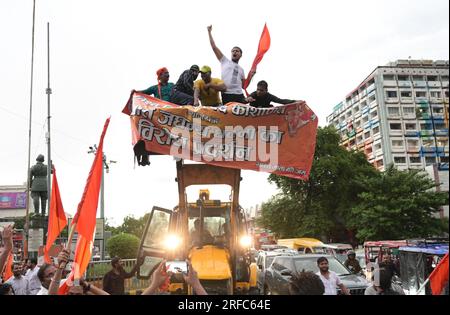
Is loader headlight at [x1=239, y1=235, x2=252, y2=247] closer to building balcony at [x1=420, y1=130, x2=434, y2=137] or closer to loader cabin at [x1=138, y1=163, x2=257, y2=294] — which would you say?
loader cabin at [x1=138, y1=163, x2=257, y2=294]

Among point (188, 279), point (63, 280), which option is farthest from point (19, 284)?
point (188, 279)

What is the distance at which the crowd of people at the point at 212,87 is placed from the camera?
7.37 meters

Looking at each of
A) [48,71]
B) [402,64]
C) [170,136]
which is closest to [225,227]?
[170,136]

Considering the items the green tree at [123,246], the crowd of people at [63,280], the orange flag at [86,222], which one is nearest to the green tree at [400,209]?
the green tree at [123,246]

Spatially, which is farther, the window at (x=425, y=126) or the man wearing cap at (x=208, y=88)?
the window at (x=425, y=126)

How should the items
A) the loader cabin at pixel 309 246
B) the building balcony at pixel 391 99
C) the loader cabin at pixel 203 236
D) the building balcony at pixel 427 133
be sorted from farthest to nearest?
the building balcony at pixel 391 99 < the building balcony at pixel 427 133 < the loader cabin at pixel 309 246 < the loader cabin at pixel 203 236

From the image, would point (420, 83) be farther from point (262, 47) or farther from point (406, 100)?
point (262, 47)

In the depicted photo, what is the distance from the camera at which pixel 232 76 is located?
25.6ft

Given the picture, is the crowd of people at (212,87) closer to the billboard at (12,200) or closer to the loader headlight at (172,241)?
the loader headlight at (172,241)

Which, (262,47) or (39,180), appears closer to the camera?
(262,47)

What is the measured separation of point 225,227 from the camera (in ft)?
26.1

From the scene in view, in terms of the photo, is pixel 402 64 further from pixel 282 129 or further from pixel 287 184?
pixel 282 129

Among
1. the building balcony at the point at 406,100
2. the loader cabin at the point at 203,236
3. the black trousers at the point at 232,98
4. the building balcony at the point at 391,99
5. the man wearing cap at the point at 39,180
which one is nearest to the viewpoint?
the loader cabin at the point at 203,236

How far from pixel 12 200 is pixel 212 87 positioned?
82.5m
